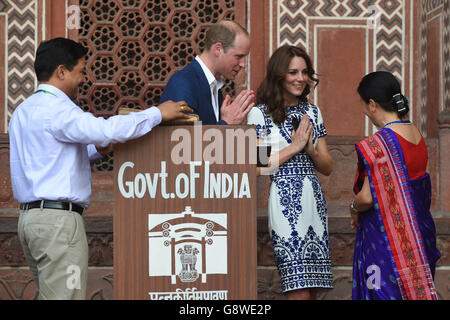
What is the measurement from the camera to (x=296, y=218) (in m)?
4.48

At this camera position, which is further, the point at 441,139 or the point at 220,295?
the point at 441,139

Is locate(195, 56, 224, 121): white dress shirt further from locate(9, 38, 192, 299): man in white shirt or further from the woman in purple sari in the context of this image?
the woman in purple sari

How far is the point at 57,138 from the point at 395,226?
1781 millimetres

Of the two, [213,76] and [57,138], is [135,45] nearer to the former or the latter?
[213,76]

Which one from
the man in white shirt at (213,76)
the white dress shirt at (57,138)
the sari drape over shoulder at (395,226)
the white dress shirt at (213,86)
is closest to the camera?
the white dress shirt at (57,138)

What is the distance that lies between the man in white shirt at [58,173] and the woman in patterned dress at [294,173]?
0.96 meters

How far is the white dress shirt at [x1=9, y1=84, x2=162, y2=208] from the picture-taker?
367cm

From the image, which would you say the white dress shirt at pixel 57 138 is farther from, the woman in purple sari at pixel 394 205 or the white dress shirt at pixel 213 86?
the woman in purple sari at pixel 394 205

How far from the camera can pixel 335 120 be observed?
679 cm

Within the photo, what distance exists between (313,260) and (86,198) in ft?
4.57

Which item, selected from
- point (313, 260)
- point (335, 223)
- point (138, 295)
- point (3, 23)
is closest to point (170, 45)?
point (3, 23)

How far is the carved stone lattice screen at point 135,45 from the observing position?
Answer: 6.82 meters

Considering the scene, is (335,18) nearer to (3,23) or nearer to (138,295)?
(3,23)

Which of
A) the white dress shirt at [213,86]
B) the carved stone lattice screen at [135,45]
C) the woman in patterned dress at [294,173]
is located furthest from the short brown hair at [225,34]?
the carved stone lattice screen at [135,45]
